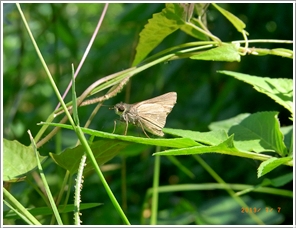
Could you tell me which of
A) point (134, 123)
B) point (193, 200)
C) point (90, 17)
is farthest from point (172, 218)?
point (90, 17)

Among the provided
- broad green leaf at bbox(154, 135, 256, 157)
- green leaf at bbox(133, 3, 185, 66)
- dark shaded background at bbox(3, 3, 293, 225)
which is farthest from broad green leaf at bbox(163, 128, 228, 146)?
dark shaded background at bbox(3, 3, 293, 225)

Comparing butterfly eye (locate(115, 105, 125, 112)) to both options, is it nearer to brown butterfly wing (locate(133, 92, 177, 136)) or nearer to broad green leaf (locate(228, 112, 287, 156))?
brown butterfly wing (locate(133, 92, 177, 136))

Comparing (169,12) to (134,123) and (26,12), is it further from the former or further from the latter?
(26,12)

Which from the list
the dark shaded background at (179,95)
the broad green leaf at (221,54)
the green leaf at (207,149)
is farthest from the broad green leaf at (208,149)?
the dark shaded background at (179,95)

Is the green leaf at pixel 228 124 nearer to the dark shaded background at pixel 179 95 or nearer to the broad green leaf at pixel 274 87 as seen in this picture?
the broad green leaf at pixel 274 87

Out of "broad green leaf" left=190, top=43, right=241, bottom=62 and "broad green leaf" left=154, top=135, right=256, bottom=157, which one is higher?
"broad green leaf" left=190, top=43, right=241, bottom=62

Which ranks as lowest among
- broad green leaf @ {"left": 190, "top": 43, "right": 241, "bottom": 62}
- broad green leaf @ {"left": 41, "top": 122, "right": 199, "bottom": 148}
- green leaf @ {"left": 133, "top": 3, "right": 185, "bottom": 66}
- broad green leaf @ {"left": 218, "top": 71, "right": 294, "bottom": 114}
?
broad green leaf @ {"left": 41, "top": 122, "right": 199, "bottom": 148}
